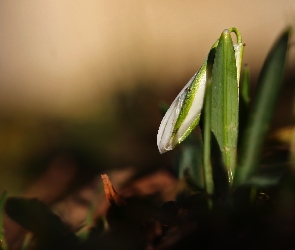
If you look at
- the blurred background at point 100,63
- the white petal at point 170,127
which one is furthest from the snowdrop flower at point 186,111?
the blurred background at point 100,63

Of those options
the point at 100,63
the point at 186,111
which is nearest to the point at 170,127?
the point at 186,111

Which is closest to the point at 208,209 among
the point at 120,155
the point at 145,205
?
the point at 145,205

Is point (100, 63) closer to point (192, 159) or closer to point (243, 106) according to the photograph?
point (192, 159)

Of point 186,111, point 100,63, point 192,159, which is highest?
point 186,111

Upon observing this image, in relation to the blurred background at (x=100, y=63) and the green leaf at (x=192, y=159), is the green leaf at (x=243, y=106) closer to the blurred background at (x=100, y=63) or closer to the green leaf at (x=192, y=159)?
the green leaf at (x=192, y=159)

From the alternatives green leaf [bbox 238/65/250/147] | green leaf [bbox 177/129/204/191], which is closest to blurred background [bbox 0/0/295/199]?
green leaf [bbox 177/129/204/191]

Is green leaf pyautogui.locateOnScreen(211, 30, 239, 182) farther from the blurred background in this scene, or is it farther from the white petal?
the blurred background
